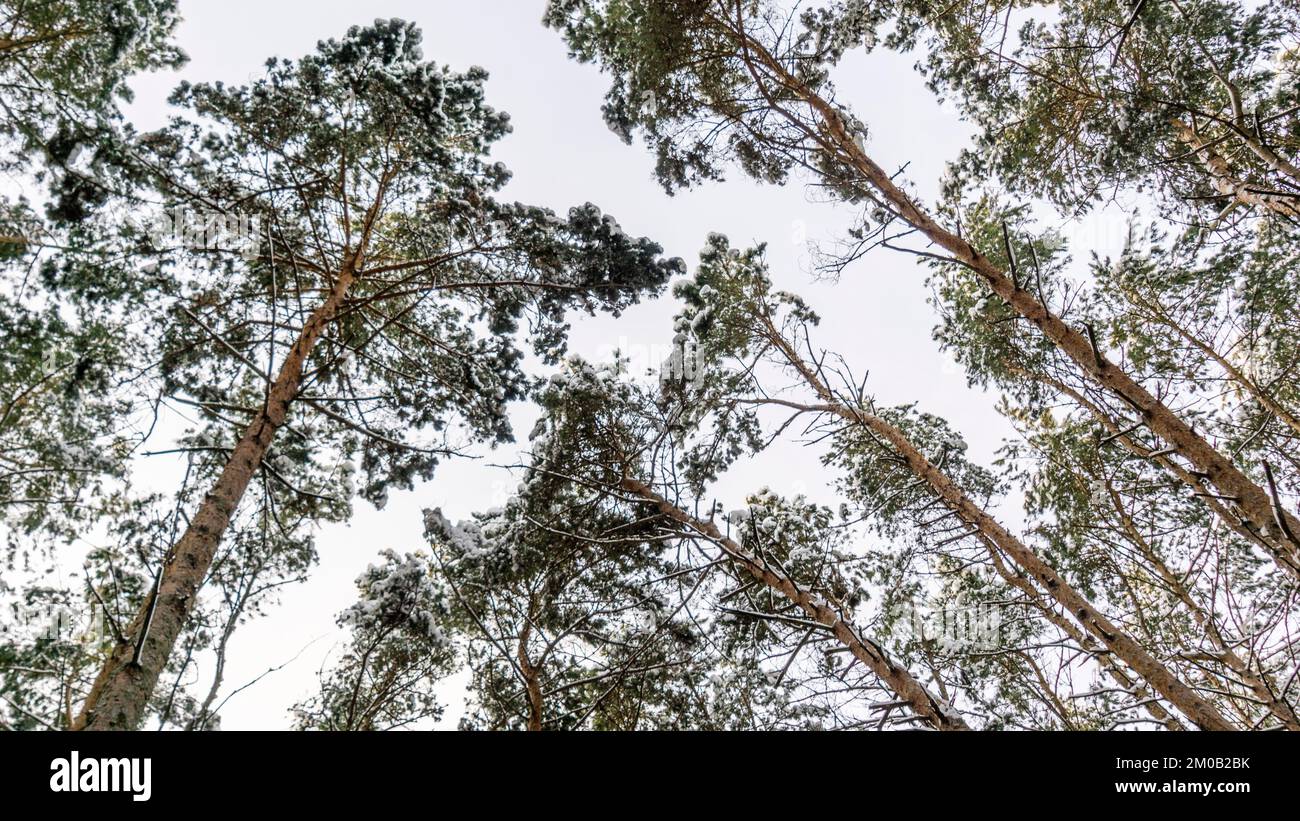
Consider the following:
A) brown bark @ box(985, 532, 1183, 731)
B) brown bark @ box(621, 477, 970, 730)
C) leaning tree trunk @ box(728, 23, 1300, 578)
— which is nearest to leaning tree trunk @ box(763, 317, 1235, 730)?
brown bark @ box(985, 532, 1183, 731)

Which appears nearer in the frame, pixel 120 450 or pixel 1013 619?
pixel 120 450

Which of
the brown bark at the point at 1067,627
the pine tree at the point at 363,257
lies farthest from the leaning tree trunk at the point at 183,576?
the brown bark at the point at 1067,627

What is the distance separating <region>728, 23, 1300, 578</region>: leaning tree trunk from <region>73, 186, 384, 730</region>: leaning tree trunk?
4.78 m

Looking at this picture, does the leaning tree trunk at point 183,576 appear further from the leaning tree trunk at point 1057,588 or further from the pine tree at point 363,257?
the leaning tree trunk at point 1057,588

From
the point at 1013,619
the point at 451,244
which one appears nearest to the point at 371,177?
the point at 451,244

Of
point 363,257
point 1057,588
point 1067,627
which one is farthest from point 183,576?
point 1067,627

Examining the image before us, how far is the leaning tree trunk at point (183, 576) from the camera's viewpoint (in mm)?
3174

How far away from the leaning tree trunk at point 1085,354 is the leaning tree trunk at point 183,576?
4.78m

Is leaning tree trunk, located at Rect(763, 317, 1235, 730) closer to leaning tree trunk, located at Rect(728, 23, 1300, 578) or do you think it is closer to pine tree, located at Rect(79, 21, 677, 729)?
leaning tree trunk, located at Rect(728, 23, 1300, 578)

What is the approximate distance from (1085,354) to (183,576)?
6742 millimetres

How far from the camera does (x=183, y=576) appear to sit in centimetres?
384
